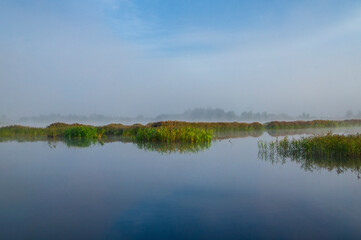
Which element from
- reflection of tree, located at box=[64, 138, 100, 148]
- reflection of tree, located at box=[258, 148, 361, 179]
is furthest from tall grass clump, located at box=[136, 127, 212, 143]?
reflection of tree, located at box=[258, 148, 361, 179]

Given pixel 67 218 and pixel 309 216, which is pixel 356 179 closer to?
pixel 309 216

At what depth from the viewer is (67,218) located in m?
4.34

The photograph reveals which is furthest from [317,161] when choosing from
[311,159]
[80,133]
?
[80,133]

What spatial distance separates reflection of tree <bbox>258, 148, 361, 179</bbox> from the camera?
25.8 feet

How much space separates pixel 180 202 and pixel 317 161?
6.01m

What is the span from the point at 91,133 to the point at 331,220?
62.9 feet

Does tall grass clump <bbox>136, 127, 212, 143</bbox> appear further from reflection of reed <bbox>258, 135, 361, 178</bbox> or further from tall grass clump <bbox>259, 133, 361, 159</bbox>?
tall grass clump <bbox>259, 133, 361, 159</bbox>

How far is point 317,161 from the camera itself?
902 cm

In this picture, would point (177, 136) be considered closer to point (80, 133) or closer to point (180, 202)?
point (80, 133)

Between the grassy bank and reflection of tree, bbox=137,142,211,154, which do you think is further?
the grassy bank

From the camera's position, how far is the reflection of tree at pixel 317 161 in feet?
25.8

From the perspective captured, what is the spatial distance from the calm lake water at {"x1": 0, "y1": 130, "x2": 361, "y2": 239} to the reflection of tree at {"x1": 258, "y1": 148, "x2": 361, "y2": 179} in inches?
9.9

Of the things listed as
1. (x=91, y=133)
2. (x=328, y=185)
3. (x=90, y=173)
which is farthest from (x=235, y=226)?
(x=91, y=133)

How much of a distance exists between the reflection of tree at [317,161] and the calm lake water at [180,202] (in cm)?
25
